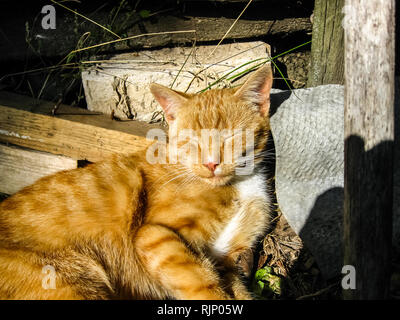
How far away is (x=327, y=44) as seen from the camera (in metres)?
3.02

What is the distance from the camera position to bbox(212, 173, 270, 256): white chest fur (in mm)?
2742

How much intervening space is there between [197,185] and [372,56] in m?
1.31

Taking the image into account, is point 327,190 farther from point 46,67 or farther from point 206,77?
point 46,67

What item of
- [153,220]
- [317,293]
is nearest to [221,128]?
[153,220]

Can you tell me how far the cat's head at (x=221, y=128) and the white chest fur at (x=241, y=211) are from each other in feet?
0.32

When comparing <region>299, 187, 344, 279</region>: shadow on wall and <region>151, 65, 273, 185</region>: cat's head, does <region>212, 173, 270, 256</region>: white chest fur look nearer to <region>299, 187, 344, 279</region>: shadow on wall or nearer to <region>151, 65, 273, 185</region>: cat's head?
<region>151, 65, 273, 185</region>: cat's head

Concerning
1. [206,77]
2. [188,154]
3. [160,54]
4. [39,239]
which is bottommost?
[39,239]

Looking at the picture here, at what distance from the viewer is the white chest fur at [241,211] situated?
274cm

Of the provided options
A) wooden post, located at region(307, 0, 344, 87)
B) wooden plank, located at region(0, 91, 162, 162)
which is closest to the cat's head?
A: wooden plank, located at region(0, 91, 162, 162)

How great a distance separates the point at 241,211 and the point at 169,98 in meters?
0.94

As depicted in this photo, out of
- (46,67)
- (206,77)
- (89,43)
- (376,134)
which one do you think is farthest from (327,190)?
(46,67)

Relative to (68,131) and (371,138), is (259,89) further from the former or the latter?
(68,131)

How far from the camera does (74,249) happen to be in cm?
239

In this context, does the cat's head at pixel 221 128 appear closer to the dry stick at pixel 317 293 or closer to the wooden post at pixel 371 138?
the wooden post at pixel 371 138
